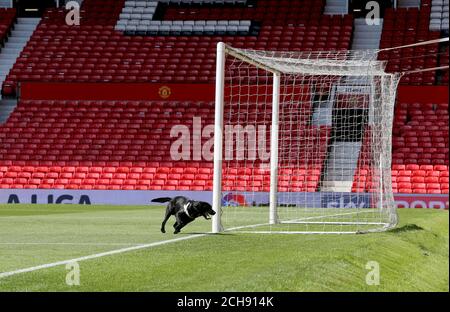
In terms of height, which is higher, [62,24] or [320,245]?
[62,24]

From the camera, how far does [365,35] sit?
42.8 m

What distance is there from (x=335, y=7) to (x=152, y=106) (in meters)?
10.3

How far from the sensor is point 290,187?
31859mm

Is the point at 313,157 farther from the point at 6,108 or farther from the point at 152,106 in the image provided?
the point at 6,108

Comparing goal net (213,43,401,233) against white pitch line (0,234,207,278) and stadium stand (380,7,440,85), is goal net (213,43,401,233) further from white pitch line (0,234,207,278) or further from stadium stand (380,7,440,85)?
stadium stand (380,7,440,85)

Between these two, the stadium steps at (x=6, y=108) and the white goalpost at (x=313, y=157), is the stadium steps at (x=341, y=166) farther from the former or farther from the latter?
the stadium steps at (x=6, y=108)

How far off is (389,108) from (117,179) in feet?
55.0

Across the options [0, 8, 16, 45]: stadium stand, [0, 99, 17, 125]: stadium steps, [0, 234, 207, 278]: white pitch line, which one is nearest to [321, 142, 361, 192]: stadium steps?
[0, 99, 17, 125]: stadium steps

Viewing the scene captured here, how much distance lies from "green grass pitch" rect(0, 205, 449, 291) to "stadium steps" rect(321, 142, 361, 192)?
39.0 feet

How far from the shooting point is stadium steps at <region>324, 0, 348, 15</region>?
4475 centimetres

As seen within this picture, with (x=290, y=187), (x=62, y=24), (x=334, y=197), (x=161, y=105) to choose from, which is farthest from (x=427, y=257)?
(x=62, y=24)

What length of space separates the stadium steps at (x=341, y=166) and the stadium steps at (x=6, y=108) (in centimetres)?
1320

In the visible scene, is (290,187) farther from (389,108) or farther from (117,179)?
(389,108)

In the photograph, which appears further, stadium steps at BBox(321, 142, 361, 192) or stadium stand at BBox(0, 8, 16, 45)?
stadium stand at BBox(0, 8, 16, 45)
